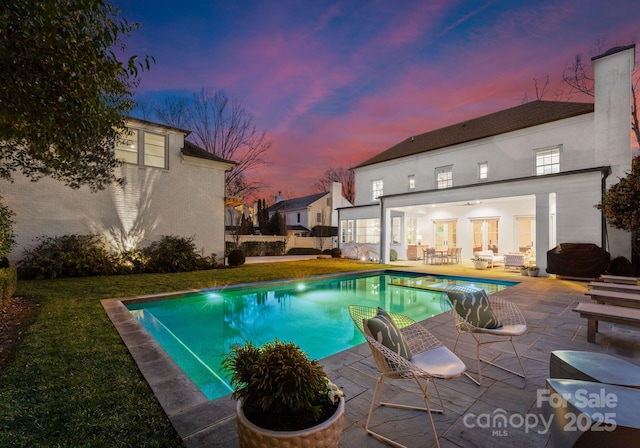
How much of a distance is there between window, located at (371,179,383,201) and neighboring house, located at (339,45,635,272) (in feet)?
0.23

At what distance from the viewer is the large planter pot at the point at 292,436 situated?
151cm

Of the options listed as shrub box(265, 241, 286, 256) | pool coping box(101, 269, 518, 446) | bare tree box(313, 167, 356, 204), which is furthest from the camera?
bare tree box(313, 167, 356, 204)

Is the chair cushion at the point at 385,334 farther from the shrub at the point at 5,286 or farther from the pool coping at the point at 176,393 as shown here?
the shrub at the point at 5,286

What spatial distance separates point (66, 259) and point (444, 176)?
697 inches

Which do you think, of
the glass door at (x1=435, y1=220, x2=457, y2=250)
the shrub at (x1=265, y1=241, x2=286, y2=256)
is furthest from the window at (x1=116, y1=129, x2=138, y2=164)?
the glass door at (x1=435, y1=220, x2=457, y2=250)

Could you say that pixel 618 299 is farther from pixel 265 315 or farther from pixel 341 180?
pixel 341 180

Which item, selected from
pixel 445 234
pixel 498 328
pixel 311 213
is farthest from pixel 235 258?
pixel 311 213

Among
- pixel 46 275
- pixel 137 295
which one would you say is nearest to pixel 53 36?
pixel 137 295

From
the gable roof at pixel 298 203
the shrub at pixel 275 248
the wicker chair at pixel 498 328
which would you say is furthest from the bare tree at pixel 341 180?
the wicker chair at pixel 498 328

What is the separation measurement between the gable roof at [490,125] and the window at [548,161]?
1344 millimetres

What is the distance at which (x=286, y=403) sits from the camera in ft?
5.19

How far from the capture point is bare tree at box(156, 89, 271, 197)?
2150cm

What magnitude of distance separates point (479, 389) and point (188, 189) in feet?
44.0

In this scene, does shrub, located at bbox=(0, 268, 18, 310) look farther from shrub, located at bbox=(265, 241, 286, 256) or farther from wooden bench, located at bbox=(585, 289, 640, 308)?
shrub, located at bbox=(265, 241, 286, 256)
